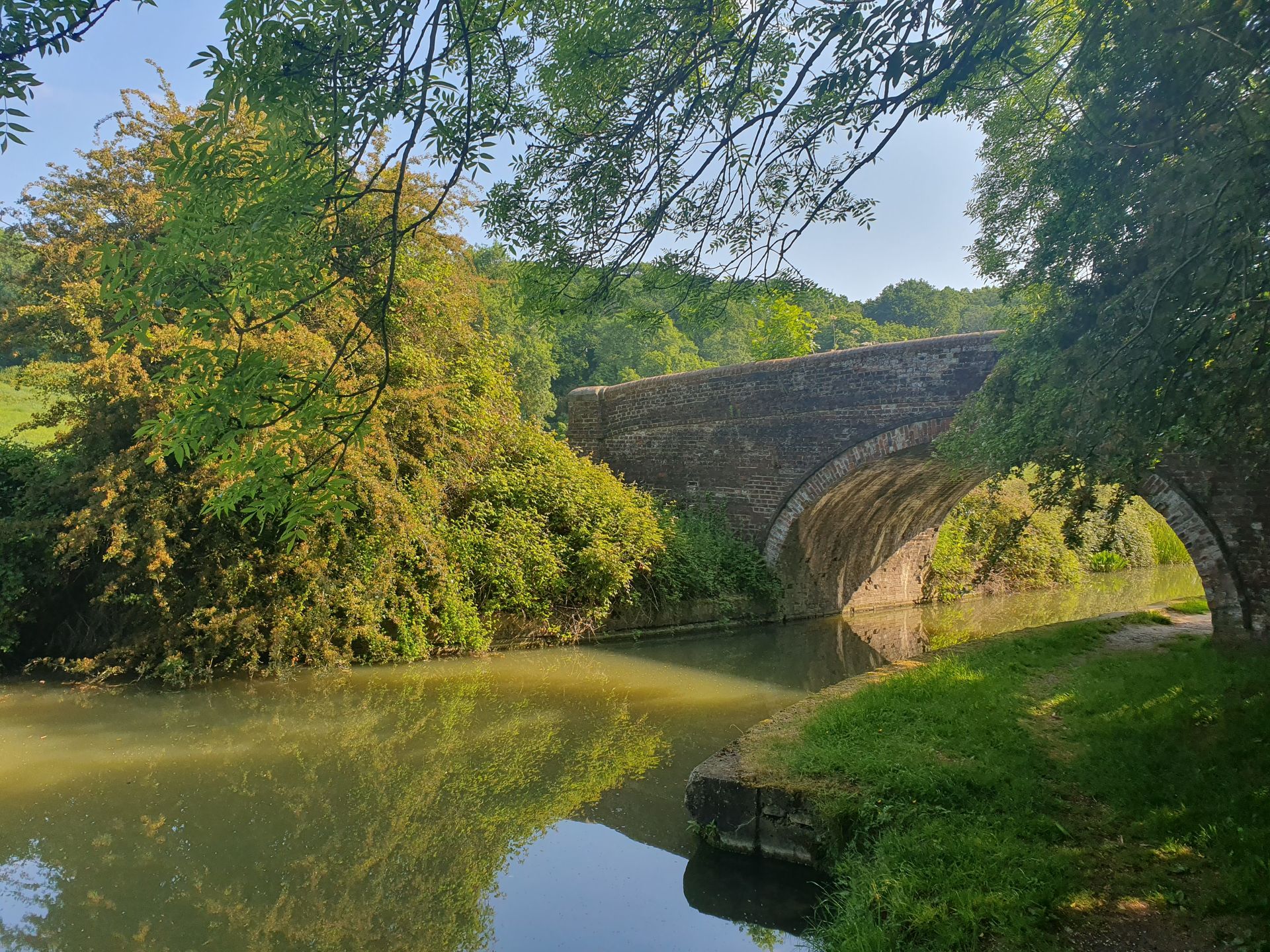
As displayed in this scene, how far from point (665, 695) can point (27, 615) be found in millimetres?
6369

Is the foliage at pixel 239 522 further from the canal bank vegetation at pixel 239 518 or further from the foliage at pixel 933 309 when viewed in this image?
the foliage at pixel 933 309

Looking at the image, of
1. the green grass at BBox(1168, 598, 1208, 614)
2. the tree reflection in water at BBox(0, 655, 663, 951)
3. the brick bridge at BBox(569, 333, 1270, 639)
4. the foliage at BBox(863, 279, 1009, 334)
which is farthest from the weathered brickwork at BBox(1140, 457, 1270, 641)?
the foliage at BBox(863, 279, 1009, 334)

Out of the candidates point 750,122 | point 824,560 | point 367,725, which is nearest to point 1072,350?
point 750,122

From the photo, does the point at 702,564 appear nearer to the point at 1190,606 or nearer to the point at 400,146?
the point at 1190,606

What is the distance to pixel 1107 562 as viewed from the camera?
2117 centimetres

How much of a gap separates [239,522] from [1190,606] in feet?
36.5

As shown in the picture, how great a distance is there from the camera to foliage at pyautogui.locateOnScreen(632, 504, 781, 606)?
12.1 meters

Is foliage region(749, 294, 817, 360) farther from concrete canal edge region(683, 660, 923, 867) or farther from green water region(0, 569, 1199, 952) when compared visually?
concrete canal edge region(683, 660, 923, 867)

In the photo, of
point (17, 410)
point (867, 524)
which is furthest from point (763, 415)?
point (17, 410)

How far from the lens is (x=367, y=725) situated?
687cm

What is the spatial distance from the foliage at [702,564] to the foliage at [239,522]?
0.88 metres

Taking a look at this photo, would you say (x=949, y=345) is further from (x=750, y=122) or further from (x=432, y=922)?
(x=432, y=922)

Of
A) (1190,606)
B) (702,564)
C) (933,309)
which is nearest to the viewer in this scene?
(1190,606)

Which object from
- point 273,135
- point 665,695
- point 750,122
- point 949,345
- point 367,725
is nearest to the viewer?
point 273,135
